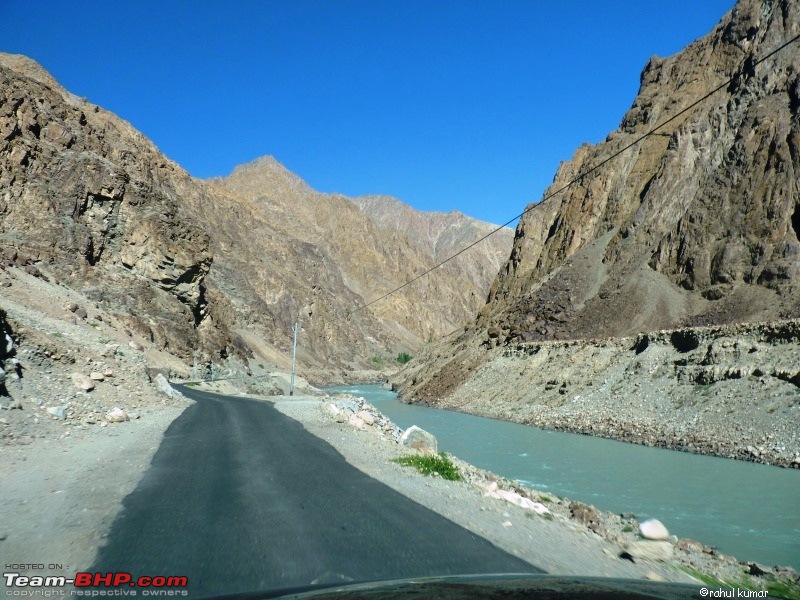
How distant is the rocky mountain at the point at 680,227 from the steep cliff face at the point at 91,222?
25.4m

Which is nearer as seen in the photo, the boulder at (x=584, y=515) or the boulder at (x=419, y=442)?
the boulder at (x=584, y=515)

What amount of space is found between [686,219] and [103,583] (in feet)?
201

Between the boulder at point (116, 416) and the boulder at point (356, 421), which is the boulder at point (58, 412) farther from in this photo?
the boulder at point (356, 421)

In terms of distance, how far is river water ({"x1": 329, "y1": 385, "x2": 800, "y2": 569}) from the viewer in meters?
11.8

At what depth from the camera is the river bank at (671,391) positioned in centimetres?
2312

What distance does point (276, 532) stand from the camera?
6.36 m

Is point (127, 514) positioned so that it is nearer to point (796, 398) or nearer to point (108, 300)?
point (796, 398)

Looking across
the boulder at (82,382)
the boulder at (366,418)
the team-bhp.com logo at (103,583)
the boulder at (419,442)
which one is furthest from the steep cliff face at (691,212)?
the team-bhp.com logo at (103,583)

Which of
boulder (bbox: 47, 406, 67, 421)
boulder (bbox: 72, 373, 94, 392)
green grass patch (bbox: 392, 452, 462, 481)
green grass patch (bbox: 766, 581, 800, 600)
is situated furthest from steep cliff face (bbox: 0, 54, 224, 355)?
green grass patch (bbox: 766, 581, 800, 600)

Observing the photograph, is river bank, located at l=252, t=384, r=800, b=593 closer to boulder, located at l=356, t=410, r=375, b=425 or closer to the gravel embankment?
the gravel embankment

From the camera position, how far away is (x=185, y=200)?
9969cm

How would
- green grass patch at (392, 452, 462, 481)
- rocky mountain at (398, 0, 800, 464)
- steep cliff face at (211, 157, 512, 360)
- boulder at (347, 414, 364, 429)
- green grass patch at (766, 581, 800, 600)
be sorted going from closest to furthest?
green grass patch at (766, 581, 800, 600)
green grass patch at (392, 452, 462, 481)
boulder at (347, 414, 364, 429)
rocky mountain at (398, 0, 800, 464)
steep cliff face at (211, 157, 512, 360)

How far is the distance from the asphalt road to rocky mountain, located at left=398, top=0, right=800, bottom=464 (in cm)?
2919

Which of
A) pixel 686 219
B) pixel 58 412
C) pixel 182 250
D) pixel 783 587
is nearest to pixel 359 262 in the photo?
pixel 182 250
